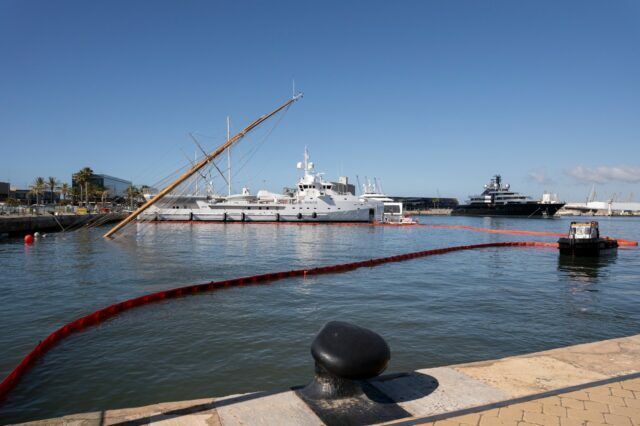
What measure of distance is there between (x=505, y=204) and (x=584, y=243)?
110415mm

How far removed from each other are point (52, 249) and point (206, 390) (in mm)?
30369

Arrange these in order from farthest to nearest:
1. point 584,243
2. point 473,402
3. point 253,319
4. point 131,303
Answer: point 584,243 < point 131,303 < point 253,319 < point 473,402

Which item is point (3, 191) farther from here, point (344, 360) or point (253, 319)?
point (344, 360)

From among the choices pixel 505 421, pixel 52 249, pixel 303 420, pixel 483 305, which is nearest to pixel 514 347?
pixel 483 305

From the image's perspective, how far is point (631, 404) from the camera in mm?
5016

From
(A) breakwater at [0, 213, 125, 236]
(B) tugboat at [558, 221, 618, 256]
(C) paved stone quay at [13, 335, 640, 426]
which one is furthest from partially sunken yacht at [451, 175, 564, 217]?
(C) paved stone quay at [13, 335, 640, 426]

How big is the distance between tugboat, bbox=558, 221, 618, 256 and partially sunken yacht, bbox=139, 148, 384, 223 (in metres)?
46.7

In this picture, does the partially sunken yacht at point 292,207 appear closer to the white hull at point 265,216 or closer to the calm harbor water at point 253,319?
the white hull at point 265,216

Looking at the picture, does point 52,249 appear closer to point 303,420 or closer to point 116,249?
point 116,249

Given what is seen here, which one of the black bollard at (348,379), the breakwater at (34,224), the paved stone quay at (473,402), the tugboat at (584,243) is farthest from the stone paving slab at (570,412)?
the breakwater at (34,224)

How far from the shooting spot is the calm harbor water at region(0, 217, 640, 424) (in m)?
7.85

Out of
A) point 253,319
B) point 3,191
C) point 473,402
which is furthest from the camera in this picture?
point 3,191

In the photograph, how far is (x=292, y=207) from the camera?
76938 mm

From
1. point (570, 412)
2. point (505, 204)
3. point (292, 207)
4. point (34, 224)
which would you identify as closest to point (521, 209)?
point (505, 204)
